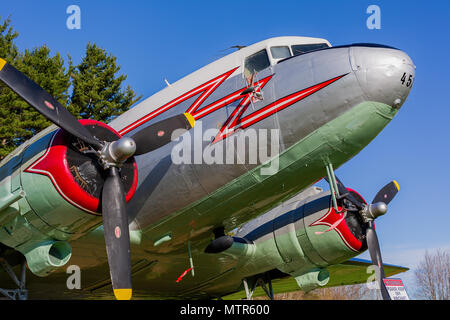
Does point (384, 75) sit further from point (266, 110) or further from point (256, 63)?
point (256, 63)

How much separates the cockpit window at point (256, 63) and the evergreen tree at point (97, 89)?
948 inches

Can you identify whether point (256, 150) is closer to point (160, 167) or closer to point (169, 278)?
point (160, 167)

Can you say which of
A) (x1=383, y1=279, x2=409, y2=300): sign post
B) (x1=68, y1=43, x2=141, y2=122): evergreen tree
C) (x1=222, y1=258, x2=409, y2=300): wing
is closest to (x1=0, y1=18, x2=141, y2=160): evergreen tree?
(x1=68, y1=43, x2=141, y2=122): evergreen tree

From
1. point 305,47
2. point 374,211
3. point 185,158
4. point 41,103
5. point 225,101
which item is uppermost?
point 305,47

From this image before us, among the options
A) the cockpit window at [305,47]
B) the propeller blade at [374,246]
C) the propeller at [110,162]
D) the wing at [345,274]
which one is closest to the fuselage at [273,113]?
the cockpit window at [305,47]

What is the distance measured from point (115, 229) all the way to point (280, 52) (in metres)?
4.45

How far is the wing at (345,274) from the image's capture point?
1558 centimetres

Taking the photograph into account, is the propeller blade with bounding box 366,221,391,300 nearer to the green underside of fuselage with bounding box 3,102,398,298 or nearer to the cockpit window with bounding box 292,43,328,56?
the green underside of fuselage with bounding box 3,102,398,298

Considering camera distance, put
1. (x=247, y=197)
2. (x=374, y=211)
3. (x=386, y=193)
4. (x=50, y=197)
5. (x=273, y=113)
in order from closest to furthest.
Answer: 1. (x=50, y=197)
2. (x=273, y=113)
3. (x=247, y=197)
4. (x=374, y=211)
5. (x=386, y=193)

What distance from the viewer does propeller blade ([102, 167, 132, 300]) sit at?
26.0 ft

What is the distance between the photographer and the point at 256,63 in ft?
31.4

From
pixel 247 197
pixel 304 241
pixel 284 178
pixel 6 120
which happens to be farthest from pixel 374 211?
pixel 6 120

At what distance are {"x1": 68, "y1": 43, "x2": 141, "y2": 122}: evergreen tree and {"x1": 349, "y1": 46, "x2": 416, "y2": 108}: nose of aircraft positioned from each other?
85.6 ft

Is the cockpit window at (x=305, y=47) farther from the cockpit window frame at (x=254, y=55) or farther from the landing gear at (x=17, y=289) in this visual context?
the landing gear at (x=17, y=289)
